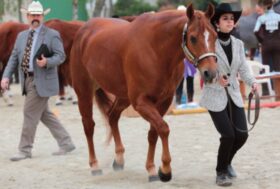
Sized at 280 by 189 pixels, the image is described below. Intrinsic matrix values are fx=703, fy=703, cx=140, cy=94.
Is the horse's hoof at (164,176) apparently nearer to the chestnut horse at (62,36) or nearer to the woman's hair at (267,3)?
the chestnut horse at (62,36)

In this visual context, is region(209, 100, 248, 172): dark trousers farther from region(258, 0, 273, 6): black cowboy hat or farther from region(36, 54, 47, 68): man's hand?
region(258, 0, 273, 6): black cowboy hat

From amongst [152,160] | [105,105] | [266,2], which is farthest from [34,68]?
[266,2]

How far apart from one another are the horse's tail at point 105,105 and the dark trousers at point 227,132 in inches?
77.2

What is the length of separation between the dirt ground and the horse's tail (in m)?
0.22

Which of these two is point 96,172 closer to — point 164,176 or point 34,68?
point 164,176

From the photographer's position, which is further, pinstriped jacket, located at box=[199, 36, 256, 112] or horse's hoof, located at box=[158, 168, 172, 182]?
horse's hoof, located at box=[158, 168, 172, 182]

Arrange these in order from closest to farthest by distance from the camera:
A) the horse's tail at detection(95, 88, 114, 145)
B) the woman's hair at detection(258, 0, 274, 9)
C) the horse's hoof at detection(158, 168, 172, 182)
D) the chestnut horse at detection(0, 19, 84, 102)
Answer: the horse's hoof at detection(158, 168, 172, 182)
the horse's tail at detection(95, 88, 114, 145)
the woman's hair at detection(258, 0, 274, 9)
the chestnut horse at detection(0, 19, 84, 102)

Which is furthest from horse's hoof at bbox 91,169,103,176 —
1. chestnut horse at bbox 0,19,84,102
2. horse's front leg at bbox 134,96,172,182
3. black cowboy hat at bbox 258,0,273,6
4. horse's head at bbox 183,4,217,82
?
black cowboy hat at bbox 258,0,273,6

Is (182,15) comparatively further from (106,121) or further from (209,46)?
(106,121)

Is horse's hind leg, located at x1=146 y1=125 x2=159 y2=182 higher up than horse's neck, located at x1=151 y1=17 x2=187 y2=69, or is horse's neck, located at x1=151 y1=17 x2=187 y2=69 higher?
horse's neck, located at x1=151 y1=17 x2=187 y2=69

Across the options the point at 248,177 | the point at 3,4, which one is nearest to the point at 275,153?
the point at 248,177

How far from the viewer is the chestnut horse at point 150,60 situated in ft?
20.0

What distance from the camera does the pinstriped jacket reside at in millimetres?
6453

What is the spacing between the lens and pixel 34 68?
27.9ft
